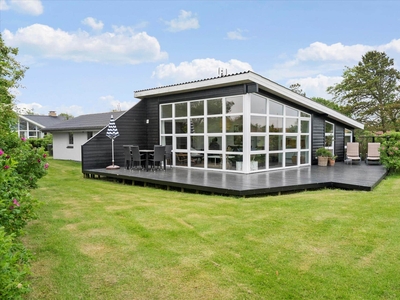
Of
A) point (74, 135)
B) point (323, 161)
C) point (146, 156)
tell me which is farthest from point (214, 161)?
point (74, 135)

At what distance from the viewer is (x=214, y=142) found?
399 inches

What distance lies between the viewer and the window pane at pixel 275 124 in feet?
33.2

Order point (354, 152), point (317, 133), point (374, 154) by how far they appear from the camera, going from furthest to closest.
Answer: point (354, 152) → point (317, 133) → point (374, 154)

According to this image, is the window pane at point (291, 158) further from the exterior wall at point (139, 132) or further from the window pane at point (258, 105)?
the window pane at point (258, 105)

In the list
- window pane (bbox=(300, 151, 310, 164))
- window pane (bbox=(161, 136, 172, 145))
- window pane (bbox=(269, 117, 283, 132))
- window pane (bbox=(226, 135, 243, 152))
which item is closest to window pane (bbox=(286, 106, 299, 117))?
window pane (bbox=(269, 117, 283, 132))

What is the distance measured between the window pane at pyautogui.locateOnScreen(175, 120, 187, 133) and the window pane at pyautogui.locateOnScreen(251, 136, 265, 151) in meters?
2.76

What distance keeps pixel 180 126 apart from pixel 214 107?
5.88ft

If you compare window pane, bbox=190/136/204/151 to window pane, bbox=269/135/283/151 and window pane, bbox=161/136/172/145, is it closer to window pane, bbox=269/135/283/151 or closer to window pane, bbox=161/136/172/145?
window pane, bbox=161/136/172/145

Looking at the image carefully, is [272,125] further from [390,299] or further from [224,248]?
[390,299]

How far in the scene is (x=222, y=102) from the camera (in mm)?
9859

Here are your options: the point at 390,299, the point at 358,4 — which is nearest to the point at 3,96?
the point at 390,299

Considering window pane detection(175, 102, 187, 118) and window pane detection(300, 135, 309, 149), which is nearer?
window pane detection(175, 102, 187, 118)

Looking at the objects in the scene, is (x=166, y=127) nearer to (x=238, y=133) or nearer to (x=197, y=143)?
(x=197, y=143)

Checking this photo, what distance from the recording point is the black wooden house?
9461mm
